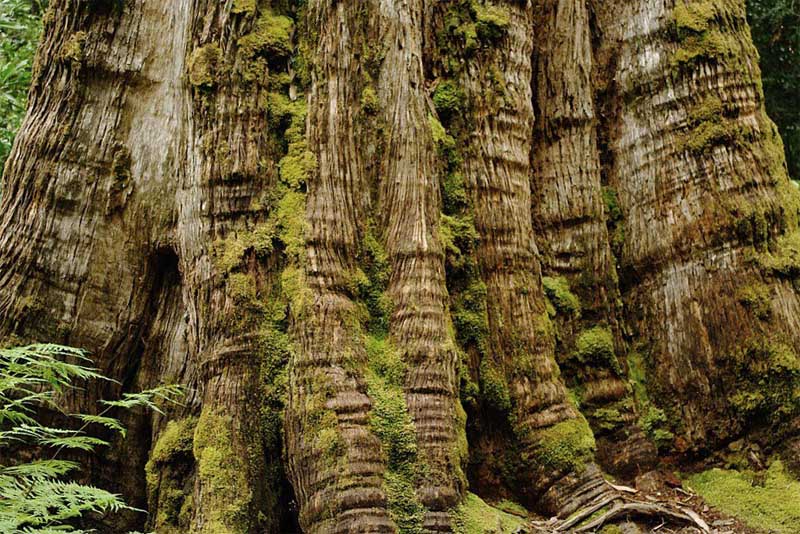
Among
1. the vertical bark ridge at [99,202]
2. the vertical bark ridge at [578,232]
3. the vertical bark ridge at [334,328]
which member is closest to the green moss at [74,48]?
the vertical bark ridge at [99,202]

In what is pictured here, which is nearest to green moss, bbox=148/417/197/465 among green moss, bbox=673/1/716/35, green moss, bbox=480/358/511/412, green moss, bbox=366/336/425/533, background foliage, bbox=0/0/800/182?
green moss, bbox=366/336/425/533

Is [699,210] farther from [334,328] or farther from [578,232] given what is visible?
[334,328]

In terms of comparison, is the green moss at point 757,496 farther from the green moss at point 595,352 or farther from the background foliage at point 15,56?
the background foliage at point 15,56

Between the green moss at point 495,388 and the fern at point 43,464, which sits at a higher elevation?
the green moss at point 495,388

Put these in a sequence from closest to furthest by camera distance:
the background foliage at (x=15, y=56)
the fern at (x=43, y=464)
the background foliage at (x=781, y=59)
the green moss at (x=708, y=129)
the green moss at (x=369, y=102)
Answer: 1. the fern at (x=43, y=464)
2. the green moss at (x=369, y=102)
3. the green moss at (x=708, y=129)
4. the background foliage at (x=15, y=56)
5. the background foliage at (x=781, y=59)

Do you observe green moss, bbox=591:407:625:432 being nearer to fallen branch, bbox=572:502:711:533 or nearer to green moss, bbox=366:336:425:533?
fallen branch, bbox=572:502:711:533

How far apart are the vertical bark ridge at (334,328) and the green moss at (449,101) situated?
790 mm

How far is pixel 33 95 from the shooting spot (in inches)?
Answer: 200

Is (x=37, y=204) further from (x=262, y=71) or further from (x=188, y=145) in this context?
(x=262, y=71)

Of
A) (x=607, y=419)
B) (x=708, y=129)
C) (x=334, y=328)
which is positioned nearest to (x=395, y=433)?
(x=334, y=328)

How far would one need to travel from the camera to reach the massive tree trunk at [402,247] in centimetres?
407

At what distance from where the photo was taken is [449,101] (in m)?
5.18

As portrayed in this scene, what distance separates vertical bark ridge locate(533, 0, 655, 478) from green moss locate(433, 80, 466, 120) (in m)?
0.78

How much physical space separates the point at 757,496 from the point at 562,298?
5.70ft
